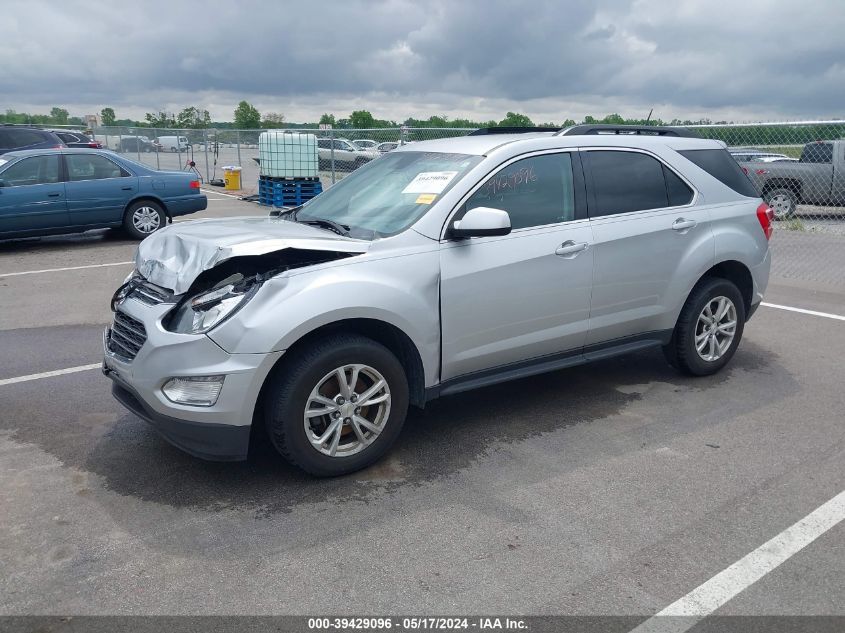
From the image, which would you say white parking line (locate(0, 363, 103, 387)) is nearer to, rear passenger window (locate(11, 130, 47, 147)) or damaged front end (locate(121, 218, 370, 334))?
damaged front end (locate(121, 218, 370, 334))

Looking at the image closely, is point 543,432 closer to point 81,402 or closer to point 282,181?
point 81,402

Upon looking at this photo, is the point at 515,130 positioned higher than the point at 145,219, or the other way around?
the point at 515,130

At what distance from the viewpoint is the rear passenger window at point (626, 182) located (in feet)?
16.0

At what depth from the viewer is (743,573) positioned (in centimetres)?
312

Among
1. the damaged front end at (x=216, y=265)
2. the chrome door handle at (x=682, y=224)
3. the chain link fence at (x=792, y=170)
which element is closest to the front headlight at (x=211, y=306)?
the damaged front end at (x=216, y=265)

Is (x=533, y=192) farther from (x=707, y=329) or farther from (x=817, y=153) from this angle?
(x=817, y=153)

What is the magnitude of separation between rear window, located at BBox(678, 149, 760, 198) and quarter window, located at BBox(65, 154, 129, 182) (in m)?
9.49

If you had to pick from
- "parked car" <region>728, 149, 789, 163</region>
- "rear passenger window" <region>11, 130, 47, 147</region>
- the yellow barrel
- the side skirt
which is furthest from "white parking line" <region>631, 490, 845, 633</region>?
the yellow barrel

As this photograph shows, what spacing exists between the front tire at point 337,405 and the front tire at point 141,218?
9.38 metres

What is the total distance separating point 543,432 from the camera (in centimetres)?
461

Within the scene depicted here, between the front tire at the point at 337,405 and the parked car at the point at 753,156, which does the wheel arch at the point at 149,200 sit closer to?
the front tire at the point at 337,405

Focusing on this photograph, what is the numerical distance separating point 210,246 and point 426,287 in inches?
45.5

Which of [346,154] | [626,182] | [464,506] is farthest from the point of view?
[346,154]

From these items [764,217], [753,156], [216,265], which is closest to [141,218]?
[216,265]
